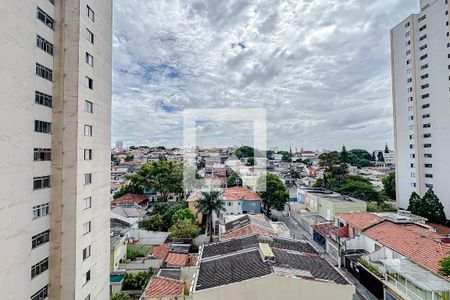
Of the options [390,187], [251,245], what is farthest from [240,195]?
[390,187]

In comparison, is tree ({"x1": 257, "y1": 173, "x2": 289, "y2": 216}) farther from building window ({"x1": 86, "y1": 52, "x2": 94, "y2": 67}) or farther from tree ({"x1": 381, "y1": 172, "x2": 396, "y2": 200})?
building window ({"x1": 86, "y1": 52, "x2": 94, "y2": 67})

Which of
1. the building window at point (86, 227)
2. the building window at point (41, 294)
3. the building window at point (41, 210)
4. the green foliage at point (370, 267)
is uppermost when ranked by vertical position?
the building window at point (41, 210)

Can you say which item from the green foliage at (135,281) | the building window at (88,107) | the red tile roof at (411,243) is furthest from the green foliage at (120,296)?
the red tile roof at (411,243)

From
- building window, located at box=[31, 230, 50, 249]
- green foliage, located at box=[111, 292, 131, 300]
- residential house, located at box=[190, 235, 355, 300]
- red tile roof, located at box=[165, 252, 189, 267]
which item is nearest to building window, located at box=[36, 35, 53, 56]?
building window, located at box=[31, 230, 50, 249]

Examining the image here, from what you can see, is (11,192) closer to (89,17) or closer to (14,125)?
(14,125)

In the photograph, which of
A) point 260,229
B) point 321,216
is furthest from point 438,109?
point 260,229

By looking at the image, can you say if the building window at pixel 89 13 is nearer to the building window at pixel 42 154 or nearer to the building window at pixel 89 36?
the building window at pixel 89 36

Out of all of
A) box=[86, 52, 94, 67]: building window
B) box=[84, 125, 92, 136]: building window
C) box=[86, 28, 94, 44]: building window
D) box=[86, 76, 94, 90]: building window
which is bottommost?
box=[84, 125, 92, 136]: building window
